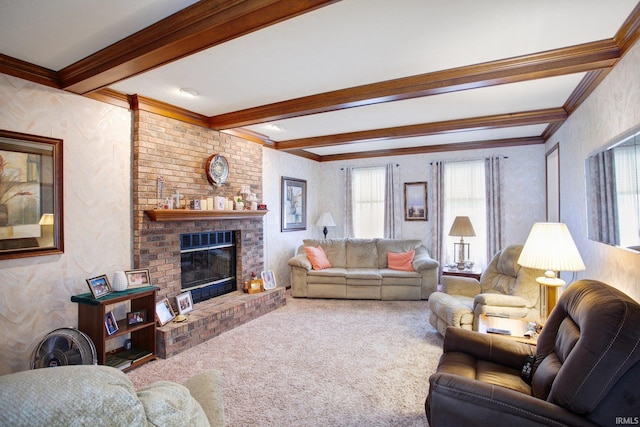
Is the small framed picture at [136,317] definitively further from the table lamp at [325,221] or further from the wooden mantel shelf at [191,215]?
the table lamp at [325,221]

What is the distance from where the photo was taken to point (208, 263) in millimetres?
4535

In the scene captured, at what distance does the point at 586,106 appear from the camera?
A: 323cm

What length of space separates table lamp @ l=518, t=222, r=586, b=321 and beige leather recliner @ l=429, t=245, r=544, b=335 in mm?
604

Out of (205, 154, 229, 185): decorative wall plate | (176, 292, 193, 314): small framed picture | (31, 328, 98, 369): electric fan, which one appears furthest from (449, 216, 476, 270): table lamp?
(31, 328, 98, 369): electric fan

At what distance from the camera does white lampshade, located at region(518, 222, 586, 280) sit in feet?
7.77

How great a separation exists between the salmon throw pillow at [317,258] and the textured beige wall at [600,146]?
340cm

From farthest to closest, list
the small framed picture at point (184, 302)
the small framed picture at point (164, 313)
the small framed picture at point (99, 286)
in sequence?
the small framed picture at point (184, 302), the small framed picture at point (164, 313), the small framed picture at point (99, 286)

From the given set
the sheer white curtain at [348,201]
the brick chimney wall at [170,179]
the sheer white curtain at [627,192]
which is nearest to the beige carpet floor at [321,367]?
the brick chimney wall at [170,179]

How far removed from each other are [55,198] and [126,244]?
0.79 meters

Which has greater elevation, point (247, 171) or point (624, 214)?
point (247, 171)

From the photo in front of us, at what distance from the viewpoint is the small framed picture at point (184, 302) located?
372 cm

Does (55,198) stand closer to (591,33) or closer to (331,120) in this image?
(331,120)

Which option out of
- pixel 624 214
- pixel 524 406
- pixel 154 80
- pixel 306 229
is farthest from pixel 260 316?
pixel 624 214

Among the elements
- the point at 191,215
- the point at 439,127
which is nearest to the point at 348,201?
the point at 439,127
